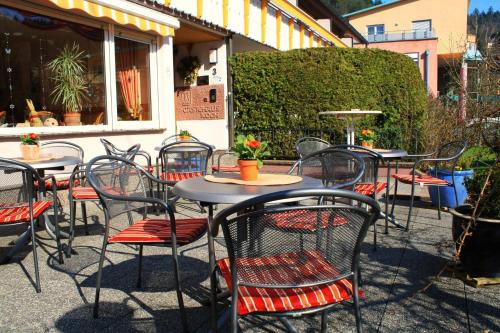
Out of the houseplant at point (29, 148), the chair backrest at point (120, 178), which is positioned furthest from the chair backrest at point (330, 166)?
the houseplant at point (29, 148)

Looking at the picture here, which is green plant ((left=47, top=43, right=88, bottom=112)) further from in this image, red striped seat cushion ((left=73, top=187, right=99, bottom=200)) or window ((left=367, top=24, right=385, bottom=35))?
window ((left=367, top=24, right=385, bottom=35))

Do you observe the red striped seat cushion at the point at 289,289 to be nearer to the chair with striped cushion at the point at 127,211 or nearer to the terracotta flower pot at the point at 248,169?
the chair with striped cushion at the point at 127,211

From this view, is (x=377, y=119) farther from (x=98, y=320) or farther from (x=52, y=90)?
(x=98, y=320)

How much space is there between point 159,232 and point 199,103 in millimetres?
7865

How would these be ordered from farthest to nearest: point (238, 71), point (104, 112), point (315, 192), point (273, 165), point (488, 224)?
point (238, 71) → point (273, 165) → point (104, 112) → point (488, 224) → point (315, 192)

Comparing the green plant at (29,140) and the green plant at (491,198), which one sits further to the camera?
the green plant at (29,140)

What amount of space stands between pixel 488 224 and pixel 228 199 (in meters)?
1.91

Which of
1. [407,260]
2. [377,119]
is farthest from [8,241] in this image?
[377,119]

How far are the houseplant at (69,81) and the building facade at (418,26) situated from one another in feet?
88.4

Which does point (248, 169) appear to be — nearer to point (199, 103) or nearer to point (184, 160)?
point (184, 160)

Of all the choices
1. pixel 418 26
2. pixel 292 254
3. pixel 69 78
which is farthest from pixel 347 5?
pixel 292 254

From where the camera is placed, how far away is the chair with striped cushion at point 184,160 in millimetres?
4910

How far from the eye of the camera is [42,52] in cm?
641

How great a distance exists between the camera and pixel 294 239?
163 cm
